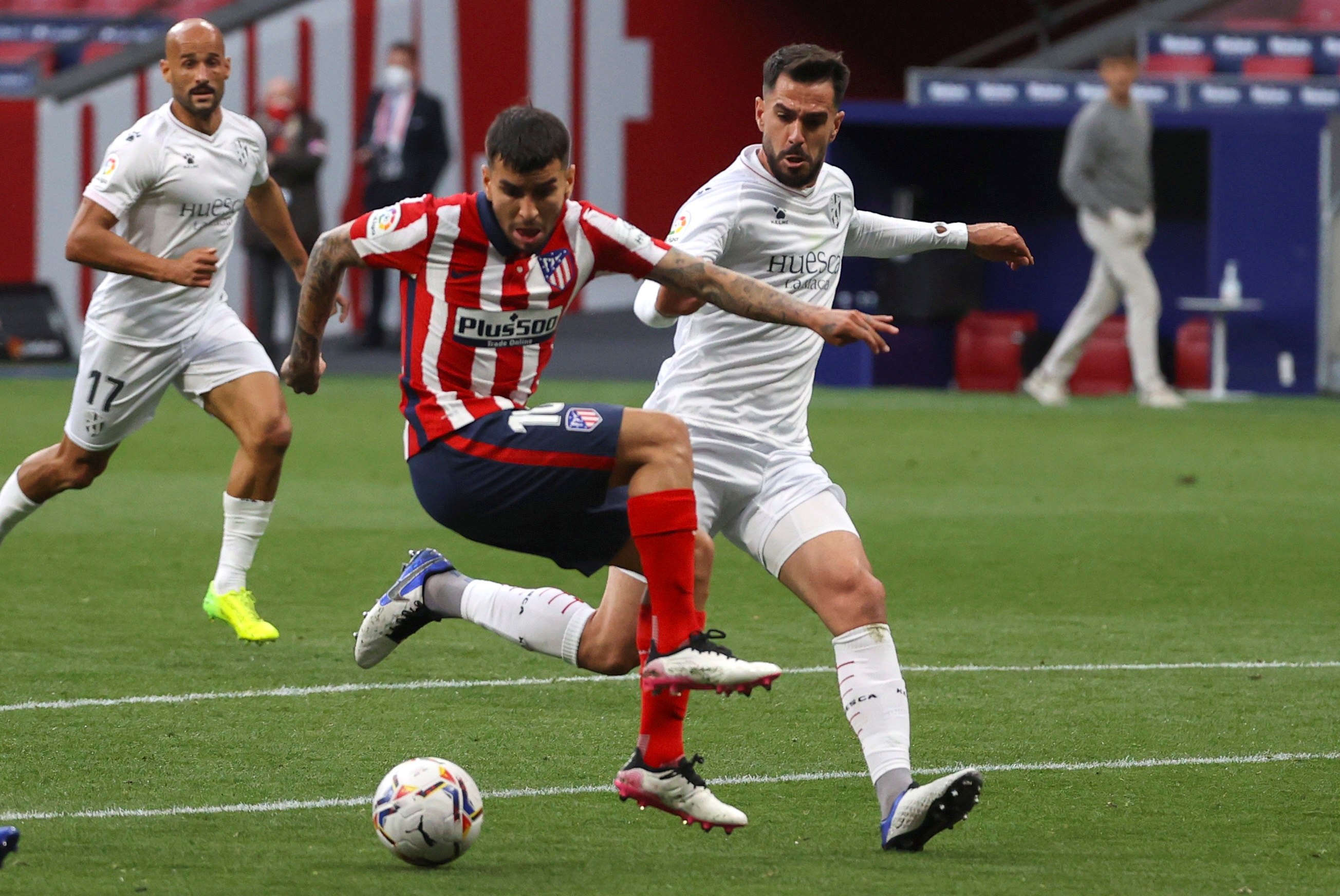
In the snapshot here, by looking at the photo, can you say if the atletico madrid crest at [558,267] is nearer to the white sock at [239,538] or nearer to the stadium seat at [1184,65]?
the white sock at [239,538]

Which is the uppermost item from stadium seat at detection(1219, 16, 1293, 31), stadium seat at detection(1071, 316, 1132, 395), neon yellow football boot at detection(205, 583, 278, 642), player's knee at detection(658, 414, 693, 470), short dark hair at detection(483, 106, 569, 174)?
short dark hair at detection(483, 106, 569, 174)

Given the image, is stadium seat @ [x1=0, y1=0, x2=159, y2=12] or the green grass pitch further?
stadium seat @ [x1=0, y1=0, x2=159, y2=12]

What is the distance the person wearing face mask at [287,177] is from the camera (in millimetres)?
16656

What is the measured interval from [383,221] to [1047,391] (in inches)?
457

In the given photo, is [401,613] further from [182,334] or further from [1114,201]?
[1114,201]

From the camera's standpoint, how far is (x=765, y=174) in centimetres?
512

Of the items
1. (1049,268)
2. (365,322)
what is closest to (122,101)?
(365,322)

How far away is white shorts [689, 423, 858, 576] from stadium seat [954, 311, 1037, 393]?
12490mm

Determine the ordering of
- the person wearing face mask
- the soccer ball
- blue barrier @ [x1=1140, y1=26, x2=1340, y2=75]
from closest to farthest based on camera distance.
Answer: the soccer ball, the person wearing face mask, blue barrier @ [x1=1140, y1=26, x2=1340, y2=75]

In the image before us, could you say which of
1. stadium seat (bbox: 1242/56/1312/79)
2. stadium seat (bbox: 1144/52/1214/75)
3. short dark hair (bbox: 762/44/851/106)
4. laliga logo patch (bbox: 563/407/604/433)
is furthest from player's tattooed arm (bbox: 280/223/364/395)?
stadium seat (bbox: 1144/52/1214/75)

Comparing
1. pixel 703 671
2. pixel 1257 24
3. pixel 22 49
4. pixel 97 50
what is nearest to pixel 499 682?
pixel 703 671

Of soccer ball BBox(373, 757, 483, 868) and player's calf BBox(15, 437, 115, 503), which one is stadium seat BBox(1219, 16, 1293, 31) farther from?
soccer ball BBox(373, 757, 483, 868)

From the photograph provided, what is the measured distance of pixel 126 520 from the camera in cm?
1000

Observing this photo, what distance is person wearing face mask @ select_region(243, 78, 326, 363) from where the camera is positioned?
16.7 metres
